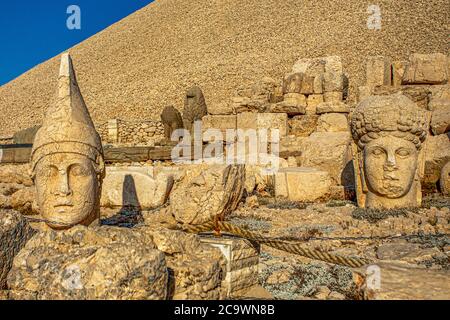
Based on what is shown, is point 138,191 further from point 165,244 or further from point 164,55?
point 164,55

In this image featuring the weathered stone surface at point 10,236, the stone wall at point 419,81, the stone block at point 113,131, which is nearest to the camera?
the weathered stone surface at point 10,236

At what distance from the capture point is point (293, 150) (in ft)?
36.0

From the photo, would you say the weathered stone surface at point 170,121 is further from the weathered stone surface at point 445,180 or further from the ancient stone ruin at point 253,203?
the weathered stone surface at point 445,180

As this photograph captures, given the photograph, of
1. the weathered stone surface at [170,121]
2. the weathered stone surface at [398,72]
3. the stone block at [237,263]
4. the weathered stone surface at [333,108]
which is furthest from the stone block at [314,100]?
the stone block at [237,263]

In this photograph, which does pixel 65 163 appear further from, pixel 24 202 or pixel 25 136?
pixel 25 136

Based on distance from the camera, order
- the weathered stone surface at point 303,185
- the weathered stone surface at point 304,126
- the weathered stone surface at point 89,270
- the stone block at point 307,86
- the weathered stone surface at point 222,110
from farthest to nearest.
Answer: the stone block at point 307,86 → the weathered stone surface at point 222,110 → the weathered stone surface at point 304,126 → the weathered stone surface at point 303,185 → the weathered stone surface at point 89,270

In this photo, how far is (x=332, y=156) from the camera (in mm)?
9359

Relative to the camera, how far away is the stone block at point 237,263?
3479 millimetres

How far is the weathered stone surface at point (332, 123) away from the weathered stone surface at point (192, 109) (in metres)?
4.68

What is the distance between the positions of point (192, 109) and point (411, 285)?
13276 mm

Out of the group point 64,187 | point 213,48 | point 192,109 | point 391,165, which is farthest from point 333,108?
point 213,48

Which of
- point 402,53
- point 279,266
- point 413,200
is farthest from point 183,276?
point 402,53

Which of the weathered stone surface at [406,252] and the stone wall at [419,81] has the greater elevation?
the stone wall at [419,81]

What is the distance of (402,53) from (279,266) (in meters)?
26.5
